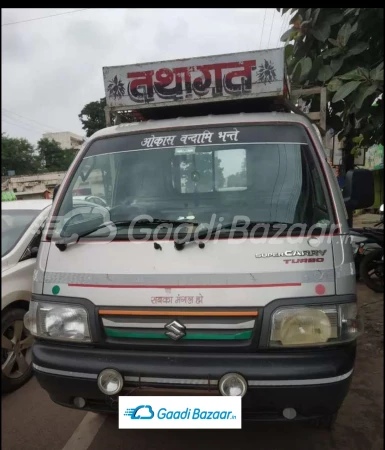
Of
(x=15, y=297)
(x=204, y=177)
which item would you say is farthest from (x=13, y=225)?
(x=204, y=177)

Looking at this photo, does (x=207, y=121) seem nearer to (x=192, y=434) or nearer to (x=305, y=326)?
(x=305, y=326)

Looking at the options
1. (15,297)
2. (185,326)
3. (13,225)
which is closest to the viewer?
(185,326)

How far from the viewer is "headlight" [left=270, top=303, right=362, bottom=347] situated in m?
2.01

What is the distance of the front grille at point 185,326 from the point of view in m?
2.04

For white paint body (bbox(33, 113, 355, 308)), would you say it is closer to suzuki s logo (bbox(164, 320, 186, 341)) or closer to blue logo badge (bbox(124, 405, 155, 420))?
suzuki s logo (bbox(164, 320, 186, 341))

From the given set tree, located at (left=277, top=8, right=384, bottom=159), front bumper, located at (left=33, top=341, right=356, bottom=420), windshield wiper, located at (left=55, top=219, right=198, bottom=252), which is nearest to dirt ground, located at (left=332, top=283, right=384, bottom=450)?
front bumper, located at (left=33, top=341, right=356, bottom=420)

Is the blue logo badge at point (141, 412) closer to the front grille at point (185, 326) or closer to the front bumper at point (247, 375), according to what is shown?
the front bumper at point (247, 375)

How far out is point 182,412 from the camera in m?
2.00

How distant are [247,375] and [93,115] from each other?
2.57 m

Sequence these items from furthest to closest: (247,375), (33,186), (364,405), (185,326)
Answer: (33,186), (364,405), (185,326), (247,375)

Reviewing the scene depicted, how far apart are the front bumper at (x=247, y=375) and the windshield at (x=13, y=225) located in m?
1.61

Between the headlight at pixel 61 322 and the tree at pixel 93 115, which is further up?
the tree at pixel 93 115

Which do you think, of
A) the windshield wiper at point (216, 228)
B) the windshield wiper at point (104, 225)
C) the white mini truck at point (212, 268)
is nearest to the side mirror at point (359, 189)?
the white mini truck at point (212, 268)
